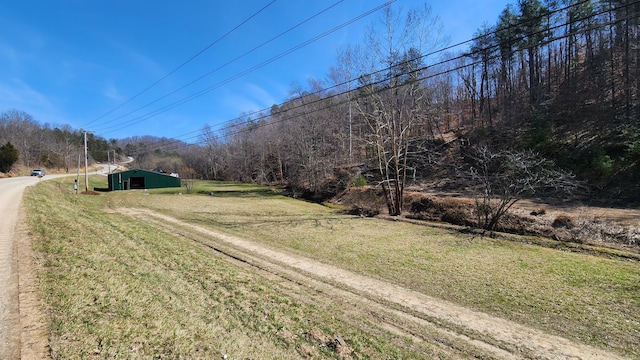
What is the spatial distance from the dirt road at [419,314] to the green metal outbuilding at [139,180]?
129 feet

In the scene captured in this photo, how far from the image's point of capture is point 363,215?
18172 millimetres

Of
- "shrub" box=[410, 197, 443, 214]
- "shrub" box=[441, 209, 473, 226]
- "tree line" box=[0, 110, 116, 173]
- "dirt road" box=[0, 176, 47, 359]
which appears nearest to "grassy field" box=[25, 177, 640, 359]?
"dirt road" box=[0, 176, 47, 359]

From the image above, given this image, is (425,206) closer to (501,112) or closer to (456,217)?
(456,217)

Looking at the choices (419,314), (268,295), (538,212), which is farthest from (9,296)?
(538,212)

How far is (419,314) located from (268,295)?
8.72 feet

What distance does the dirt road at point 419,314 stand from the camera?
13.5ft

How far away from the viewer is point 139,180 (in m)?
41.9

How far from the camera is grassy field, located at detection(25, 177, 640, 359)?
347 centimetres

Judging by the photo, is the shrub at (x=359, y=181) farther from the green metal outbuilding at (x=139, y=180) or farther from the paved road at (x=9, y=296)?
the green metal outbuilding at (x=139, y=180)

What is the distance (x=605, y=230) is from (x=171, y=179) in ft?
152

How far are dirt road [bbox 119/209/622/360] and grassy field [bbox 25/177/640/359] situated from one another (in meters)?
0.33

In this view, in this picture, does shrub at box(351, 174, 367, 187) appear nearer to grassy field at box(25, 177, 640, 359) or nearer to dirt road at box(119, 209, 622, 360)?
grassy field at box(25, 177, 640, 359)

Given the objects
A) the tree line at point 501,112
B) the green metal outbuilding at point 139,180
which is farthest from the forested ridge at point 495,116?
the green metal outbuilding at point 139,180

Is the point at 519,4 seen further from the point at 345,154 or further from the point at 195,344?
the point at 195,344
